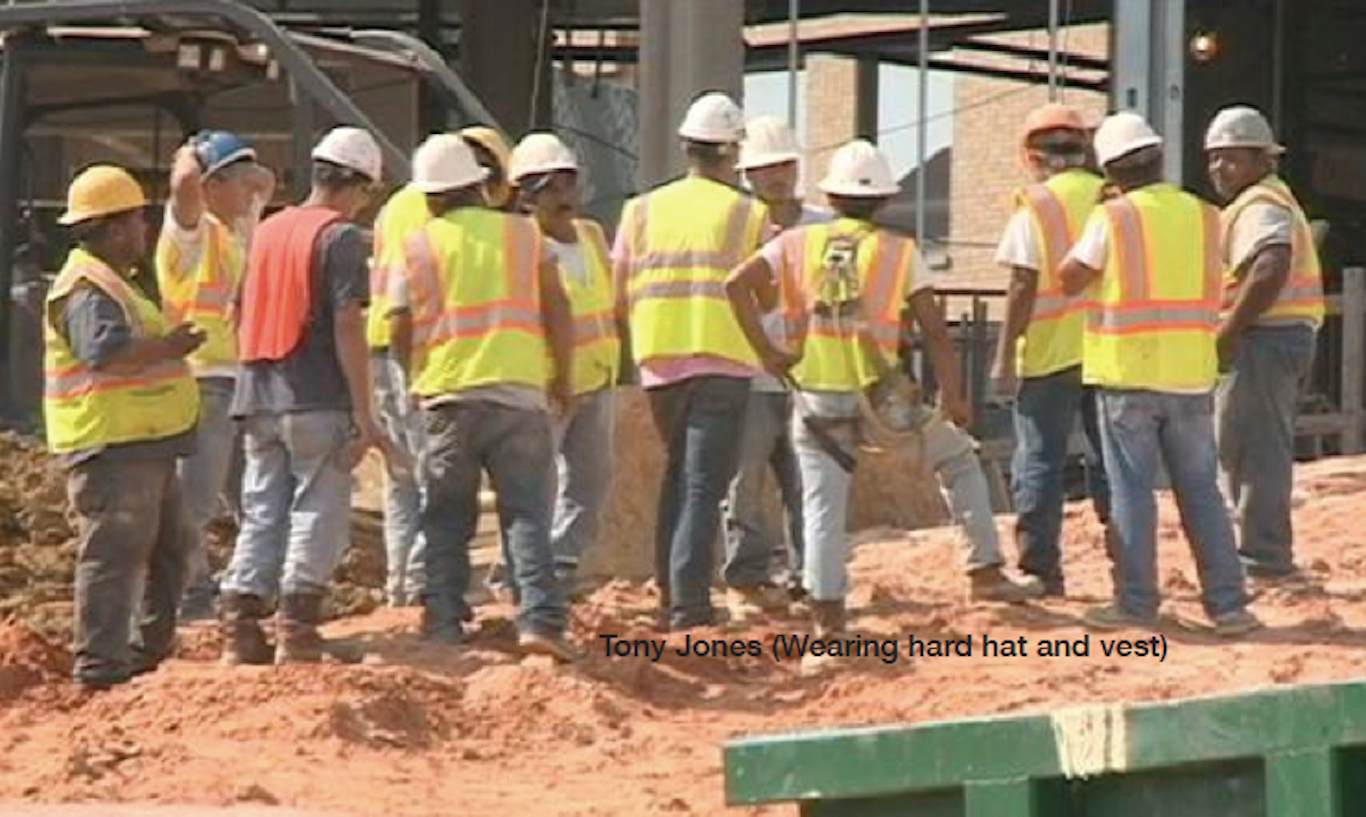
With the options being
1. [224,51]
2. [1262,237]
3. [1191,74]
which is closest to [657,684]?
[1262,237]

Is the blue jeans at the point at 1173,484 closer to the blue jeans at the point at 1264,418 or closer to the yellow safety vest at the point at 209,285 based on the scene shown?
the blue jeans at the point at 1264,418

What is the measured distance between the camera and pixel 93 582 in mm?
11703

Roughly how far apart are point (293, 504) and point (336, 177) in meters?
1.17

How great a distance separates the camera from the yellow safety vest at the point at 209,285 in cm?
1295

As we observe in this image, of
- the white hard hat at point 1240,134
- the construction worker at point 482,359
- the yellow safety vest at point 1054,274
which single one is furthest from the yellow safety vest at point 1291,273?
the construction worker at point 482,359

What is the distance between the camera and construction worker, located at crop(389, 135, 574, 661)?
39.4ft

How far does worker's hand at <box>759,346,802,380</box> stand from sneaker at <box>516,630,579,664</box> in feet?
4.15

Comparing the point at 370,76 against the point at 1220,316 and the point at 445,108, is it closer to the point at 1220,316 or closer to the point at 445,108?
the point at 445,108

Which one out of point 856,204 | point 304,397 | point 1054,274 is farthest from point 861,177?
point 304,397

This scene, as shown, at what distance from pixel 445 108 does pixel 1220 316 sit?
17.1 feet

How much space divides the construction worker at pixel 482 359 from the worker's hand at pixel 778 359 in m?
0.76

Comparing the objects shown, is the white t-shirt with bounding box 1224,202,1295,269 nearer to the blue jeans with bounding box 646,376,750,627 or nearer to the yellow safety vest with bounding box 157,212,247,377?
the blue jeans with bounding box 646,376,750,627

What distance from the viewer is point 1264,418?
1291 cm

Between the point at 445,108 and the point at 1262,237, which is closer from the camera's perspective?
the point at 1262,237
